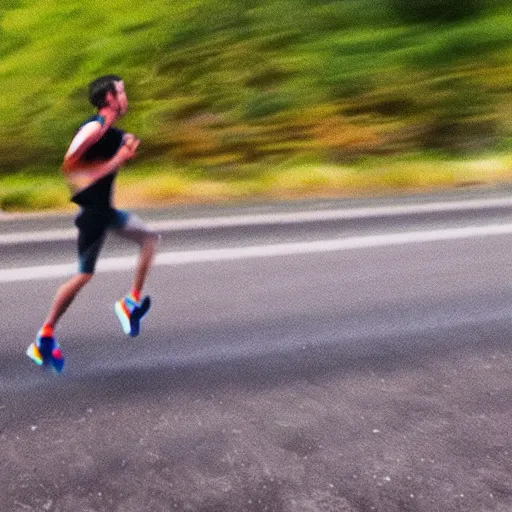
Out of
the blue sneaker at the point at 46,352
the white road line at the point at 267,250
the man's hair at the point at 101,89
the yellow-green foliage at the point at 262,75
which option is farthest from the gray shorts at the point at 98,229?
the yellow-green foliage at the point at 262,75

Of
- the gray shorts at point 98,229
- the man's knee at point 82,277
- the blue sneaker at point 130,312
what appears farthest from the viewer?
the blue sneaker at point 130,312

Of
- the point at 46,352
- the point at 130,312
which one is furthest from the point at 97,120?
the point at 46,352

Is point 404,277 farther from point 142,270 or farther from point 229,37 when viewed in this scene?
point 229,37

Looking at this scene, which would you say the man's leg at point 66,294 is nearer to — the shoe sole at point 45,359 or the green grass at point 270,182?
the shoe sole at point 45,359

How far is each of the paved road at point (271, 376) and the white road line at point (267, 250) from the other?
0.9 inches

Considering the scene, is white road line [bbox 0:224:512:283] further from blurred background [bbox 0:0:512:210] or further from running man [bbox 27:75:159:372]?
running man [bbox 27:75:159:372]

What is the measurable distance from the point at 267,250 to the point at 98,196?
263cm

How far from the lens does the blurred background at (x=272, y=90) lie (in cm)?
880

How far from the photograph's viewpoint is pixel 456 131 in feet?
31.8

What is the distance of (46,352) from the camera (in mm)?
4152

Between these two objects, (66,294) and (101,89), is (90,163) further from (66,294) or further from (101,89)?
(66,294)

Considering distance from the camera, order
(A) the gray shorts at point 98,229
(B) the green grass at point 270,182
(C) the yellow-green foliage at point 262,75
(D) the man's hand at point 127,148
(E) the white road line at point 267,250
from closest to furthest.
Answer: (D) the man's hand at point 127,148, (A) the gray shorts at point 98,229, (E) the white road line at point 267,250, (B) the green grass at point 270,182, (C) the yellow-green foliage at point 262,75

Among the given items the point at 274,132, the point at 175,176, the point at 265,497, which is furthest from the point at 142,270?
the point at 274,132

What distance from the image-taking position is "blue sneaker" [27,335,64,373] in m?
4.14
